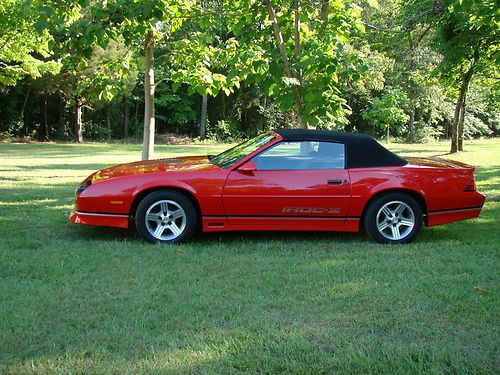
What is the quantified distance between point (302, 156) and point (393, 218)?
1335 millimetres

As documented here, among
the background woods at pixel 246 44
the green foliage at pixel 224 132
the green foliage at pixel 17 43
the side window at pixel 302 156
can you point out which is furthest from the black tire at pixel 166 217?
the green foliage at pixel 224 132

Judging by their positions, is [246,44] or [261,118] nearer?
[246,44]

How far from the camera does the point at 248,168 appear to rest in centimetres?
611

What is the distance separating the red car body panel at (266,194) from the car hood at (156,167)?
0.02m

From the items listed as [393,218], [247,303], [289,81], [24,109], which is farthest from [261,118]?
[247,303]

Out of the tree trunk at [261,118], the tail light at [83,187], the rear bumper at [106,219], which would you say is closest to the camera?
the rear bumper at [106,219]

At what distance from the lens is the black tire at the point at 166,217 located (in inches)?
239

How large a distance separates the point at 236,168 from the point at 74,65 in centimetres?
434

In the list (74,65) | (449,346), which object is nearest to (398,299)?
(449,346)

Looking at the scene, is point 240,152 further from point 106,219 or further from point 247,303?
point 247,303

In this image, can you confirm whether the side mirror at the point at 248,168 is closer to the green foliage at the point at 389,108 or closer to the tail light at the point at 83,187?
the tail light at the point at 83,187

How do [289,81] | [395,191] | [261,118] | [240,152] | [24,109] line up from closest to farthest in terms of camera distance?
[395,191] < [240,152] < [289,81] < [24,109] < [261,118]

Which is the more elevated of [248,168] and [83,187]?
[248,168]

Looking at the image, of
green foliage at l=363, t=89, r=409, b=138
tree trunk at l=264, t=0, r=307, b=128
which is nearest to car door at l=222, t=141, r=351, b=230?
tree trunk at l=264, t=0, r=307, b=128
